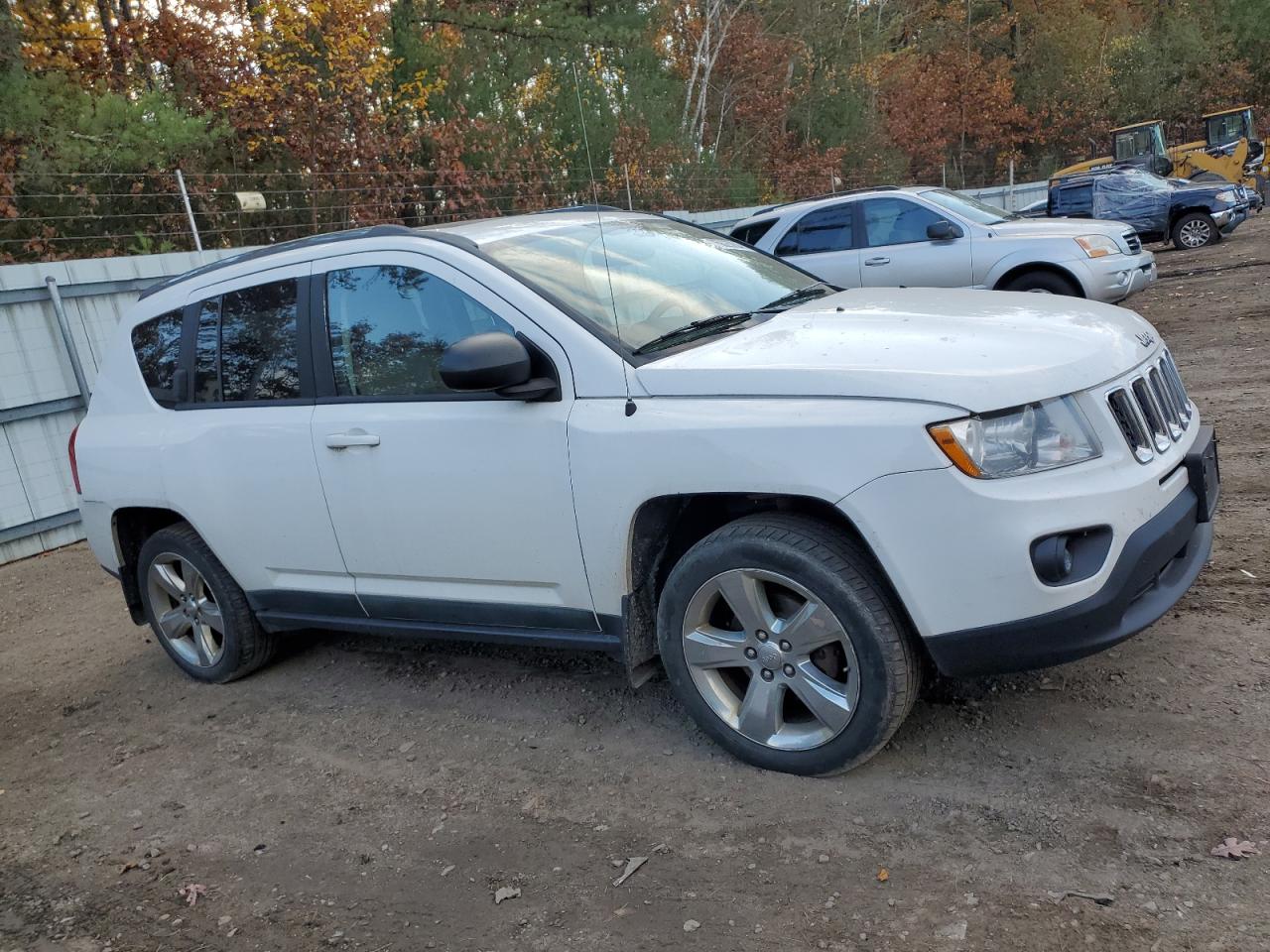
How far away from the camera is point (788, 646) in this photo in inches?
131

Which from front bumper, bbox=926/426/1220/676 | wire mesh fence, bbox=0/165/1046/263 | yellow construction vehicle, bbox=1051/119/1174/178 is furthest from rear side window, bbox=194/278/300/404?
yellow construction vehicle, bbox=1051/119/1174/178

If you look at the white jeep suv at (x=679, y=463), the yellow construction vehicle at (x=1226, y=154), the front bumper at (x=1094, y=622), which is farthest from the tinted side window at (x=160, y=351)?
the yellow construction vehicle at (x=1226, y=154)

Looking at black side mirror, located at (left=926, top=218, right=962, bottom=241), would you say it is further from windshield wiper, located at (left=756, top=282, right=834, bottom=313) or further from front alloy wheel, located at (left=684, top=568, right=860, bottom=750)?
front alloy wheel, located at (left=684, top=568, right=860, bottom=750)

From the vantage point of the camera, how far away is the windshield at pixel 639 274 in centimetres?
379

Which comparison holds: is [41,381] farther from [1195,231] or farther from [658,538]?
[1195,231]

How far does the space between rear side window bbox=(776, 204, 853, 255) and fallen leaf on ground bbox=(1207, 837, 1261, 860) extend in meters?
9.20

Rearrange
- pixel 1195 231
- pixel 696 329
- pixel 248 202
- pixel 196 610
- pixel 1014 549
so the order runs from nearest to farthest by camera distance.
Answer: pixel 1014 549, pixel 696 329, pixel 196 610, pixel 248 202, pixel 1195 231

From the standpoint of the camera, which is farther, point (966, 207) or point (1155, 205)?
point (1155, 205)

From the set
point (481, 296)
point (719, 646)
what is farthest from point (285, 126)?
point (719, 646)

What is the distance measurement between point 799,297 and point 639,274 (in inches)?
29.1

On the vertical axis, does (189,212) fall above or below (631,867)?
above

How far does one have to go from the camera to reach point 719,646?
3.44 metres

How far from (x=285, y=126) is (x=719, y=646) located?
1479 centimetres

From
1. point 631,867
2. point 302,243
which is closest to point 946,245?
point 302,243
